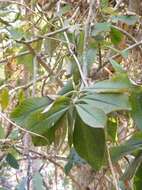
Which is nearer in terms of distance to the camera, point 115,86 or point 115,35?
point 115,86

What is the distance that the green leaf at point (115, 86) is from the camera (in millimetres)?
569

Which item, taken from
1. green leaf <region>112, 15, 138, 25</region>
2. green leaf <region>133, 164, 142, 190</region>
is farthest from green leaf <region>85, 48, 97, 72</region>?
green leaf <region>133, 164, 142, 190</region>

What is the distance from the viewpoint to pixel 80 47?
0.80 m

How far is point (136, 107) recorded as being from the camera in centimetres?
61

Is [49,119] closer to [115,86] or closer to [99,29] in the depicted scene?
[115,86]

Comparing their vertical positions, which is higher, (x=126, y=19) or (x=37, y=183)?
(x=126, y=19)

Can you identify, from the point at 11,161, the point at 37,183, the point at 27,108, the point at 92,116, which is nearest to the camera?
the point at 92,116

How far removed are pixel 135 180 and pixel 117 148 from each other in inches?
2.0

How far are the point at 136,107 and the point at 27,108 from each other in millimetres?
155

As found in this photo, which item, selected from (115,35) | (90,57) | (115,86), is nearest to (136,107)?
(115,86)

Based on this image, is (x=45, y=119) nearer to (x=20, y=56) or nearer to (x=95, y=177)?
(x=20, y=56)

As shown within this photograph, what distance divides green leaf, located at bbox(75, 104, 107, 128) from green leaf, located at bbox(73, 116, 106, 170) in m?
0.05

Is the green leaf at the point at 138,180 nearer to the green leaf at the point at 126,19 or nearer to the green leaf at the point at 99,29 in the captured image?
the green leaf at the point at 99,29

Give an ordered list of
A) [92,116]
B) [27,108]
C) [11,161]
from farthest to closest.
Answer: [11,161] < [27,108] < [92,116]
